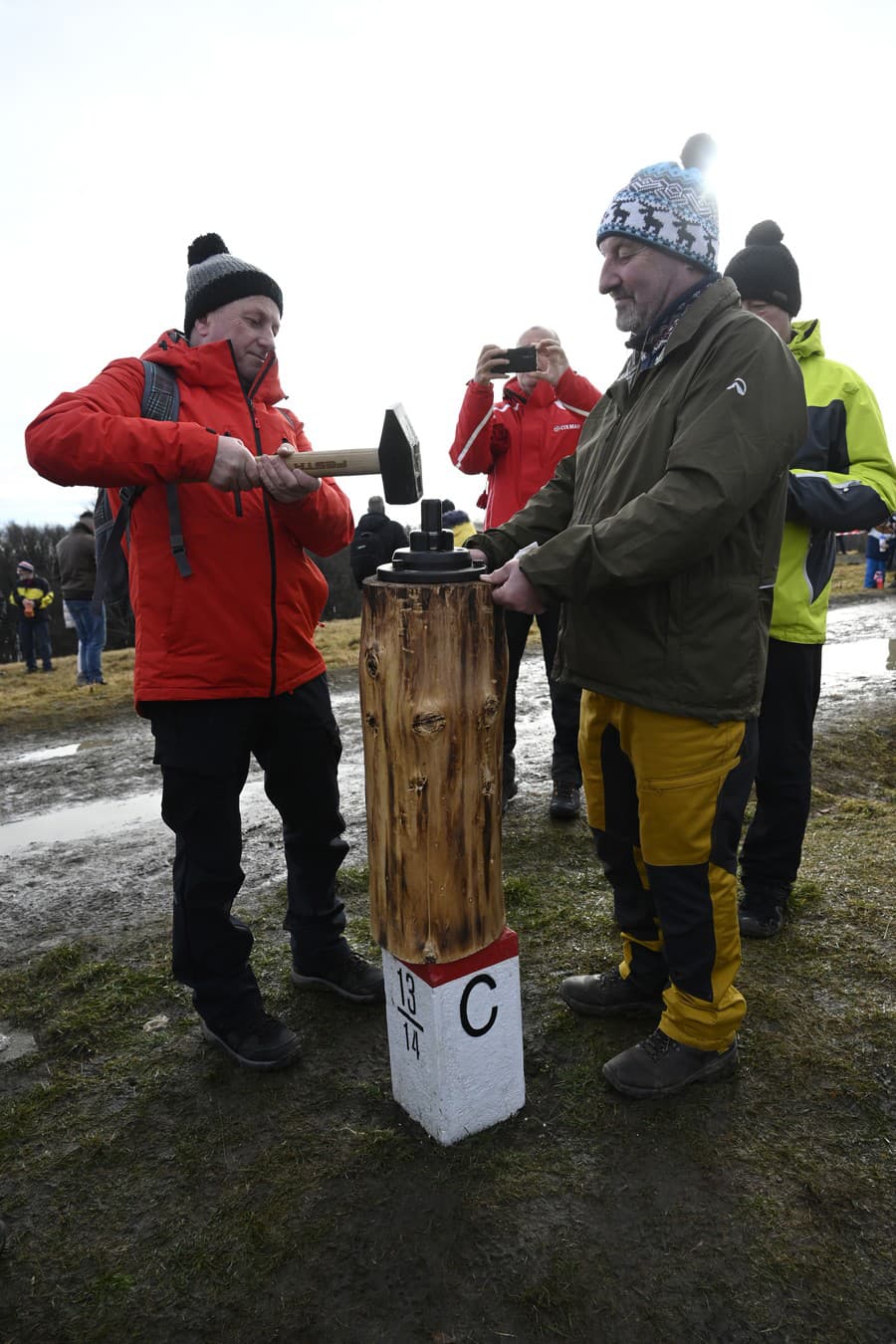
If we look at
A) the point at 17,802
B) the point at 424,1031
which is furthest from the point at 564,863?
the point at 17,802

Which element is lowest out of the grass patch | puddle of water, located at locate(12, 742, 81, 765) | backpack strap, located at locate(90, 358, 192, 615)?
the grass patch

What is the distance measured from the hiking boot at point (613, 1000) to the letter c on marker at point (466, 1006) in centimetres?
66

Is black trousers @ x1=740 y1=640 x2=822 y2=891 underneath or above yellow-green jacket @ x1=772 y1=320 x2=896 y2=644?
underneath

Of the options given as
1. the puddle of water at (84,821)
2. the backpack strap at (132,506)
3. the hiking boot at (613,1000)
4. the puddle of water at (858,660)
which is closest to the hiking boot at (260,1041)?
the hiking boot at (613,1000)

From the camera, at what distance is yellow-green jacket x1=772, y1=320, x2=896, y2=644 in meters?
3.15

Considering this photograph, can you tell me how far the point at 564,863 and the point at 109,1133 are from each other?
7.78 ft

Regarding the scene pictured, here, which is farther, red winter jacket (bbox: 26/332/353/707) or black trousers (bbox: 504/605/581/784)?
black trousers (bbox: 504/605/581/784)

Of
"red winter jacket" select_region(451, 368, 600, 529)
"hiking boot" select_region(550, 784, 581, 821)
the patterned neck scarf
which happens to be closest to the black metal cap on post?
the patterned neck scarf

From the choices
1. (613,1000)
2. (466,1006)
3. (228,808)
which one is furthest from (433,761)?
(613,1000)

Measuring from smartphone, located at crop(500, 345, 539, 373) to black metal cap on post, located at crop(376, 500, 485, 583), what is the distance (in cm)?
193

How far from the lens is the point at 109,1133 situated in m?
2.54

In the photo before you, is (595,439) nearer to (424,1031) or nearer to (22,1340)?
(424,1031)

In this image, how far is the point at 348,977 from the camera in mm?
3160

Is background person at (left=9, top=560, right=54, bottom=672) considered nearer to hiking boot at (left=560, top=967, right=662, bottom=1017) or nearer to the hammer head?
the hammer head
